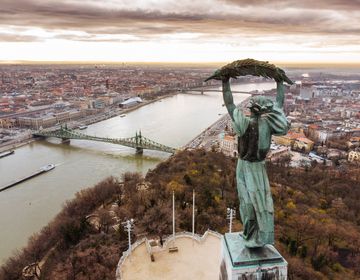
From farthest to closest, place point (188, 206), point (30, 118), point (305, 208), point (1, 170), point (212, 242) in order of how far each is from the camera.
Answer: point (30, 118), point (1, 170), point (305, 208), point (188, 206), point (212, 242)

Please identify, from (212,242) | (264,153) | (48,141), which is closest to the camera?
(264,153)

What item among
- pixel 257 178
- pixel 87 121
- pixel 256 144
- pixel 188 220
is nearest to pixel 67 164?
pixel 188 220

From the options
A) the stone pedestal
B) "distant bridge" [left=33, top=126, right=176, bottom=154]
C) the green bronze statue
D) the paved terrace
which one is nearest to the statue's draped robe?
the green bronze statue

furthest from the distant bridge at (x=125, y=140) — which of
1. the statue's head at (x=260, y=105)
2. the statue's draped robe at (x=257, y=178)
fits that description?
the statue's head at (x=260, y=105)

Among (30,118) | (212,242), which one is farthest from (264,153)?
(30,118)

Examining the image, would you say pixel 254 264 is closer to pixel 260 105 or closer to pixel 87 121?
pixel 260 105

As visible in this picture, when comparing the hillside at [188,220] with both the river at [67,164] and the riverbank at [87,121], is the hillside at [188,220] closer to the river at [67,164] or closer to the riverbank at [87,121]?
the river at [67,164]

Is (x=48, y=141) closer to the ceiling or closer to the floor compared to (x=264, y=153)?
closer to the floor

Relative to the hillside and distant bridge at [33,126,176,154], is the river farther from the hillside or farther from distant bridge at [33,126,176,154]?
the hillside

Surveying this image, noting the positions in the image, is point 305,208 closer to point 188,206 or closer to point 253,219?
point 188,206
